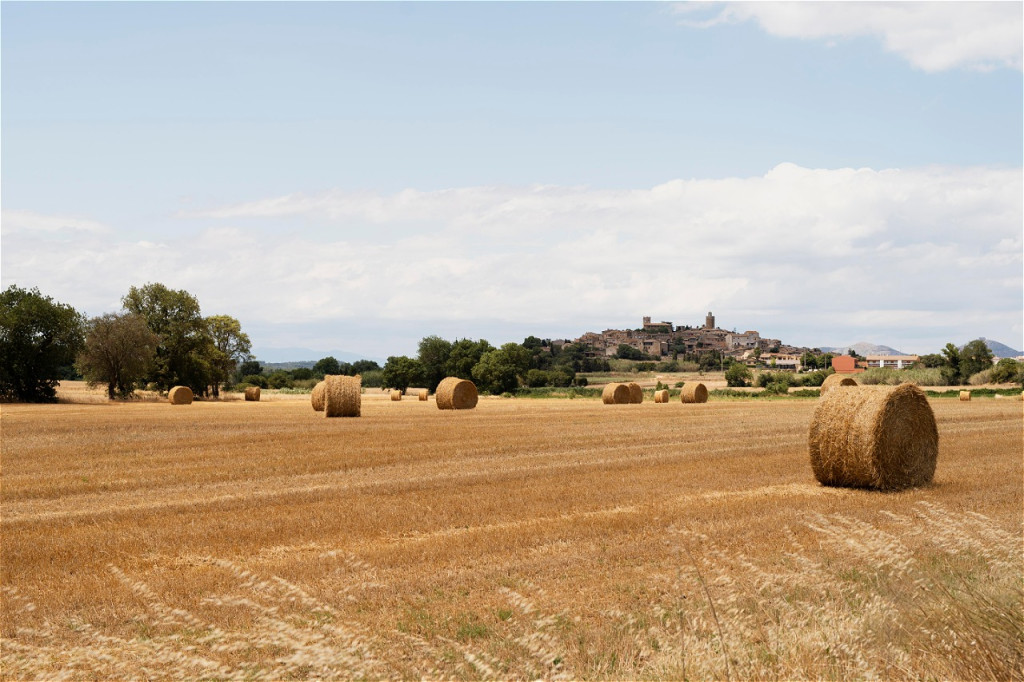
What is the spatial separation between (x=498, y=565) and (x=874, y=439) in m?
9.05

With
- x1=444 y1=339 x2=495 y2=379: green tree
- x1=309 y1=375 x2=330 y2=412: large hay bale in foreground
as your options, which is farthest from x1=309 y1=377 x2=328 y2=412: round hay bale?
x1=444 y1=339 x2=495 y2=379: green tree

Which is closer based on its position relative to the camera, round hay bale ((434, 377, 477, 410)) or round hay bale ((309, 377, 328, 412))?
round hay bale ((309, 377, 328, 412))

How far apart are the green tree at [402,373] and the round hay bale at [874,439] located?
81532 mm

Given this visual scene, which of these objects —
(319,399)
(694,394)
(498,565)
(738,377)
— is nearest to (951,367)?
(738,377)

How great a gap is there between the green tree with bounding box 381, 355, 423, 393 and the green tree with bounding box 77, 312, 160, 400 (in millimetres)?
39623

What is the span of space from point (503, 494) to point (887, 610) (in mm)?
8063

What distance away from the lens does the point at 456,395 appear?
40.5m

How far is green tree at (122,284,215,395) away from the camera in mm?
65500

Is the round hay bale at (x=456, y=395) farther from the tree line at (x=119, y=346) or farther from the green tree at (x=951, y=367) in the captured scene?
the green tree at (x=951, y=367)

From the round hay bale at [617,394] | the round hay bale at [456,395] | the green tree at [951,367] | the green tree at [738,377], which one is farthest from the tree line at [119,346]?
the green tree at [951,367]

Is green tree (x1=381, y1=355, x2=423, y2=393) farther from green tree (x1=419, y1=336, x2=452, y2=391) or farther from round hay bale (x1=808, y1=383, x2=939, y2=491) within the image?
round hay bale (x1=808, y1=383, x2=939, y2=491)

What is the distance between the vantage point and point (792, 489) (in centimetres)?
1463

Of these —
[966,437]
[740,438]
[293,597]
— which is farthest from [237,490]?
[966,437]

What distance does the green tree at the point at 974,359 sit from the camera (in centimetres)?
7644
